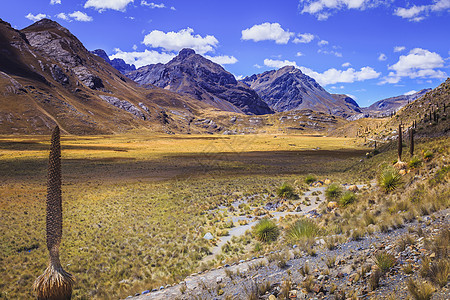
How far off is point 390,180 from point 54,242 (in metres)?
16.9

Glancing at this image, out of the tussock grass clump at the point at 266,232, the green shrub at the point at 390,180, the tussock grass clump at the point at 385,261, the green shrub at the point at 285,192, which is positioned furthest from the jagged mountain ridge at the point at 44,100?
the tussock grass clump at the point at 385,261

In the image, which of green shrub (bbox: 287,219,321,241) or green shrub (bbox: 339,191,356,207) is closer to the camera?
green shrub (bbox: 287,219,321,241)

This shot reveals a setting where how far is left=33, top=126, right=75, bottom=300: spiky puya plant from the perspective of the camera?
640cm

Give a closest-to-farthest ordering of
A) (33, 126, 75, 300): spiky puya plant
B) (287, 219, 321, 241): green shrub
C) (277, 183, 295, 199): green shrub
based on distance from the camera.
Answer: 1. (33, 126, 75, 300): spiky puya plant
2. (287, 219, 321, 241): green shrub
3. (277, 183, 295, 199): green shrub

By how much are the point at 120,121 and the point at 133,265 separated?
180 meters

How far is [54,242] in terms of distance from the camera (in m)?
6.80

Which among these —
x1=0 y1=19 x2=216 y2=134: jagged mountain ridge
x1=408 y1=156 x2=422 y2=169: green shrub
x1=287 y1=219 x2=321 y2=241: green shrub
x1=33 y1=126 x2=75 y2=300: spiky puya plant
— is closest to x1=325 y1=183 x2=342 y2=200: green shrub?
x1=408 y1=156 x2=422 y2=169: green shrub

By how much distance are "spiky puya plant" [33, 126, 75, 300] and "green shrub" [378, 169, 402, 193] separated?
16391mm

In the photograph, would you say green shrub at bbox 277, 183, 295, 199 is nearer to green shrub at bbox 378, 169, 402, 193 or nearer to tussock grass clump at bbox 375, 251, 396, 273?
green shrub at bbox 378, 169, 402, 193

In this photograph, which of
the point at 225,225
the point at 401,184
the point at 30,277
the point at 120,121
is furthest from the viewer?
the point at 120,121

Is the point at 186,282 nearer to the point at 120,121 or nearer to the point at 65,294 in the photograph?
the point at 65,294

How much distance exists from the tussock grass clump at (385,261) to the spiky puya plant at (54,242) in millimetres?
7947

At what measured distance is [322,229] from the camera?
39.3ft

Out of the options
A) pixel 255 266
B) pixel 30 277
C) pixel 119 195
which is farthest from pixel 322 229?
pixel 119 195
